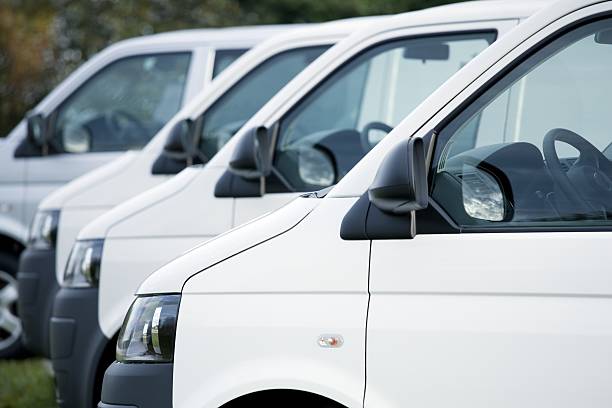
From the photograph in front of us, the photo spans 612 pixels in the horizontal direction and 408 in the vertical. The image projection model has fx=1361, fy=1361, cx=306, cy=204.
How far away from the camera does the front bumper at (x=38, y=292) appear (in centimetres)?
744

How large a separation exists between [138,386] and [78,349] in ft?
6.64

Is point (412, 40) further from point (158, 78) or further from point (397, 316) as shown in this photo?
point (158, 78)

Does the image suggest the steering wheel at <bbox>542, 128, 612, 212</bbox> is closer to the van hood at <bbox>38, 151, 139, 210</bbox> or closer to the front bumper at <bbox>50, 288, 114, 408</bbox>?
the front bumper at <bbox>50, 288, 114, 408</bbox>

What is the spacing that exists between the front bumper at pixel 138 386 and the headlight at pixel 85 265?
1884 mm

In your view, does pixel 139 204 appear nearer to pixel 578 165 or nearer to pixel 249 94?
pixel 249 94

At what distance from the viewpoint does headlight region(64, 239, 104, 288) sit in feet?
19.5

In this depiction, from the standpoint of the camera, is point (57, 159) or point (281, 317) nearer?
point (281, 317)

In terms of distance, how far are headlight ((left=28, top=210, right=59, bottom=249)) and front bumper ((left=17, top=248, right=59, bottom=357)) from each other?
0.15ft

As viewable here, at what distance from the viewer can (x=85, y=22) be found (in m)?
25.3

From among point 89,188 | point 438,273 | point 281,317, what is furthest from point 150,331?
point 89,188

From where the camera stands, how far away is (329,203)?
3.77m

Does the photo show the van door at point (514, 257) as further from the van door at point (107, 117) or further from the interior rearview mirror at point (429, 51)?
the van door at point (107, 117)

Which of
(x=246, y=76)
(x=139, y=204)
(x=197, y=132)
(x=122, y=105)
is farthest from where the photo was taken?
(x=122, y=105)

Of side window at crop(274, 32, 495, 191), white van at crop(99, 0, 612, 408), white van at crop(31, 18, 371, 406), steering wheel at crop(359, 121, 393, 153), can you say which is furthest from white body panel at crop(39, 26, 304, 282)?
white van at crop(99, 0, 612, 408)
